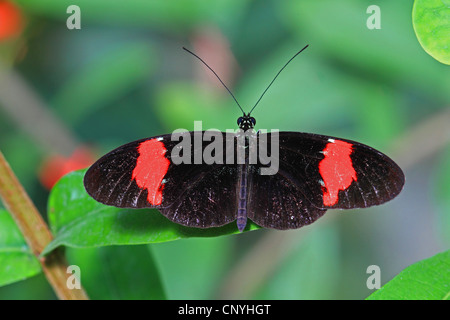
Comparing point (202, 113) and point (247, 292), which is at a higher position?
point (202, 113)

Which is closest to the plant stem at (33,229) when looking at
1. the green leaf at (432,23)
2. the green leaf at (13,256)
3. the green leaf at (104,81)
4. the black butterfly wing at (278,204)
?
the green leaf at (13,256)

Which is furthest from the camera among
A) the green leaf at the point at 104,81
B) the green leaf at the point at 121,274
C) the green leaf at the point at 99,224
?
the green leaf at the point at 104,81

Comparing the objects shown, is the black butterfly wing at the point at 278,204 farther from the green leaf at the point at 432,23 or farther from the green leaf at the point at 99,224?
the green leaf at the point at 432,23

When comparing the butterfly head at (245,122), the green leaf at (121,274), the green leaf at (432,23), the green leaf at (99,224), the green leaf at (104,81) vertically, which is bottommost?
the green leaf at (121,274)

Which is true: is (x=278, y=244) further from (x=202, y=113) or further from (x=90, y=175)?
(x=90, y=175)

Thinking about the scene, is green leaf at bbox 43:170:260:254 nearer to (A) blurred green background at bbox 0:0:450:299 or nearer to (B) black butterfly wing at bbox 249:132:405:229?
(B) black butterfly wing at bbox 249:132:405:229

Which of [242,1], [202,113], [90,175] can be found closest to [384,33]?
[242,1]

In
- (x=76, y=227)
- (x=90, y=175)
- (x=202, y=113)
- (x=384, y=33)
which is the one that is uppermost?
(x=384, y=33)
